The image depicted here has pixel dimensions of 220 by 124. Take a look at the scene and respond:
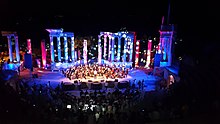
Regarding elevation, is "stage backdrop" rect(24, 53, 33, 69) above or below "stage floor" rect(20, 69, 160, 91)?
above

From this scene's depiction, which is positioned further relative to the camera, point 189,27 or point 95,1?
point 95,1

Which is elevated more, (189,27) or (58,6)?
(58,6)

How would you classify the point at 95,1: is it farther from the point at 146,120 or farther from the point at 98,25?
the point at 146,120

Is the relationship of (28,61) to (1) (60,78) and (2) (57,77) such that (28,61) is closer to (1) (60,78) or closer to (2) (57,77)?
(2) (57,77)

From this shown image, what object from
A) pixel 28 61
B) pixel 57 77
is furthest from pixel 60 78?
pixel 28 61

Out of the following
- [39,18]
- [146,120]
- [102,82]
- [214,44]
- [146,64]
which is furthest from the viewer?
[39,18]

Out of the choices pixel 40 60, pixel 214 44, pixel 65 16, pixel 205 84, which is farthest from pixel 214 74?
pixel 65 16

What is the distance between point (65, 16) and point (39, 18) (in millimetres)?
3224

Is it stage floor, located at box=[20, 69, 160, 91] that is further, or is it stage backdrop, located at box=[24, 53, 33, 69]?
stage backdrop, located at box=[24, 53, 33, 69]

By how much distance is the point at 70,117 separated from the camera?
12656 millimetres

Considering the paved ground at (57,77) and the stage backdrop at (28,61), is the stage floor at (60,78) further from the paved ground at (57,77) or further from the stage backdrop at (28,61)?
the stage backdrop at (28,61)

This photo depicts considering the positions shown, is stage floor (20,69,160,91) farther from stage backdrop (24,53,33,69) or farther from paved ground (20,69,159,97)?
stage backdrop (24,53,33,69)

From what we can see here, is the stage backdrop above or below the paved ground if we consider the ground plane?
above

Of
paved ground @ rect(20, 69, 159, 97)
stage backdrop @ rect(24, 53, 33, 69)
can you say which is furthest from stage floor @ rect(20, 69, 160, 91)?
stage backdrop @ rect(24, 53, 33, 69)
